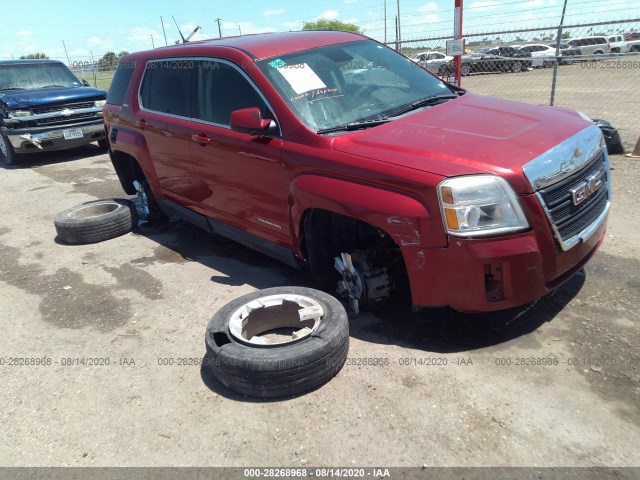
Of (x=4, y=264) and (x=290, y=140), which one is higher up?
(x=290, y=140)

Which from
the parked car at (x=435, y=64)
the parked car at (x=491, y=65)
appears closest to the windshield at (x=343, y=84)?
the parked car at (x=435, y=64)

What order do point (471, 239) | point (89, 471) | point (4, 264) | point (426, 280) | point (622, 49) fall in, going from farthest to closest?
1. point (622, 49)
2. point (4, 264)
3. point (426, 280)
4. point (471, 239)
5. point (89, 471)

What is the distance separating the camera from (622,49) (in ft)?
79.4

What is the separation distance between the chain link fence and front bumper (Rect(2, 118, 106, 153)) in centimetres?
702

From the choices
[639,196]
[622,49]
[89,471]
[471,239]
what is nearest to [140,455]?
[89,471]

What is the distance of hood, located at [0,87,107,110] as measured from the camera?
9.51m

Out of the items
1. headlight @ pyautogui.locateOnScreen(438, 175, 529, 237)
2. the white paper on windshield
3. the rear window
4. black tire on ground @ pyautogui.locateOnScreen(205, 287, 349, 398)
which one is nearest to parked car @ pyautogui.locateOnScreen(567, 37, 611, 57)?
the rear window

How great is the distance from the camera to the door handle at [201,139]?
4.17 metres

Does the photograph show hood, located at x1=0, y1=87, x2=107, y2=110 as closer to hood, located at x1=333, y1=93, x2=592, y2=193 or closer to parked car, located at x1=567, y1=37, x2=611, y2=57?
hood, located at x1=333, y1=93, x2=592, y2=193

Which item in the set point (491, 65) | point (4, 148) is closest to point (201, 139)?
point (4, 148)

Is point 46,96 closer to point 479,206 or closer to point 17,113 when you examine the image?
point 17,113

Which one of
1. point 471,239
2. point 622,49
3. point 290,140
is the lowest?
point 622,49

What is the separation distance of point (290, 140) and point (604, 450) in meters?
2.49

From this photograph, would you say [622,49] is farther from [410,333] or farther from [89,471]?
[89,471]
